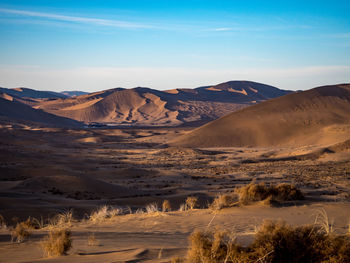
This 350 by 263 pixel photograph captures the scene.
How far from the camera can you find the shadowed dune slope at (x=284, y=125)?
2115 inches

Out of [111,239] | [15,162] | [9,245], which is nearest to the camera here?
[9,245]

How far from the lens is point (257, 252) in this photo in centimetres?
528

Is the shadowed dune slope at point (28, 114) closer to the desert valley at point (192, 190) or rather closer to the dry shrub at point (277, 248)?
the desert valley at point (192, 190)

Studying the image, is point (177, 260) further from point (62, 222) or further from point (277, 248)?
point (62, 222)

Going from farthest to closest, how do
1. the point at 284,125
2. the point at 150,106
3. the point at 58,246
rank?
the point at 150,106 < the point at 284,125 < the point at 58,246

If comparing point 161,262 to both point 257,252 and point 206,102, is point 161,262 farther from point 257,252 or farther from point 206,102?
point 206,102

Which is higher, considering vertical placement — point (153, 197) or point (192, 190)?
point (153, 197)

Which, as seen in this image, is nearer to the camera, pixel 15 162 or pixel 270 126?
pixel 15 162

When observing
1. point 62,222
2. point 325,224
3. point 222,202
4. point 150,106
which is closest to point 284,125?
point 222,202

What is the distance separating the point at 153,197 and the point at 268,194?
607 cm

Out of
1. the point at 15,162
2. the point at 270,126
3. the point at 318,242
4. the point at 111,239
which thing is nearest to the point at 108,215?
the point at 111,239

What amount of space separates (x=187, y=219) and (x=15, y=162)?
2574 cm

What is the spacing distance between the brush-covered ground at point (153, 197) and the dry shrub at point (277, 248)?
71cm

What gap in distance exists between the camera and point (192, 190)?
21922mm
